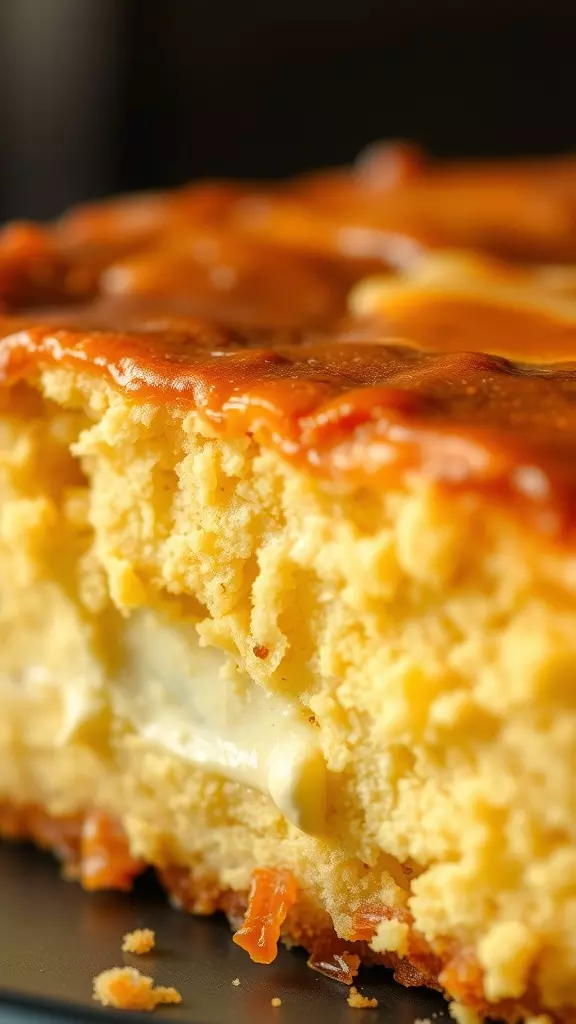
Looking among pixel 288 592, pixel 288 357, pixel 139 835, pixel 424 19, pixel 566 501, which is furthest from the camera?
pixel 424 19

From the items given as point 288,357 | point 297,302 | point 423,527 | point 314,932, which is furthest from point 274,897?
point 297,302

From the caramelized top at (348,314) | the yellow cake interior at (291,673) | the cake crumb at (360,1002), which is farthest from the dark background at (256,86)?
the cake crumb at (360,1002)

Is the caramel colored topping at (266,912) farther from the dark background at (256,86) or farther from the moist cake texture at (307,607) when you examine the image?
the dark background at (256,86)

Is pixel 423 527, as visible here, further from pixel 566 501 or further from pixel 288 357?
pixel 288 357

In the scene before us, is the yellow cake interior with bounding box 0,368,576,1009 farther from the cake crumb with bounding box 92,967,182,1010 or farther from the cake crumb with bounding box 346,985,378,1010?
the cake crumb with bounding box 92,967,182,1010

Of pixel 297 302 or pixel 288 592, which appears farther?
pixel 297 302

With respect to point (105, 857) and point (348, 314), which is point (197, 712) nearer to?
point (105, 857)

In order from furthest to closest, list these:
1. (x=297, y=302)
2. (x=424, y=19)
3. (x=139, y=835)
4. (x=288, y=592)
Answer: (x=424, y=19) → (x=297, y=302) → (x=139, y=835) → (x=288, y=592)
